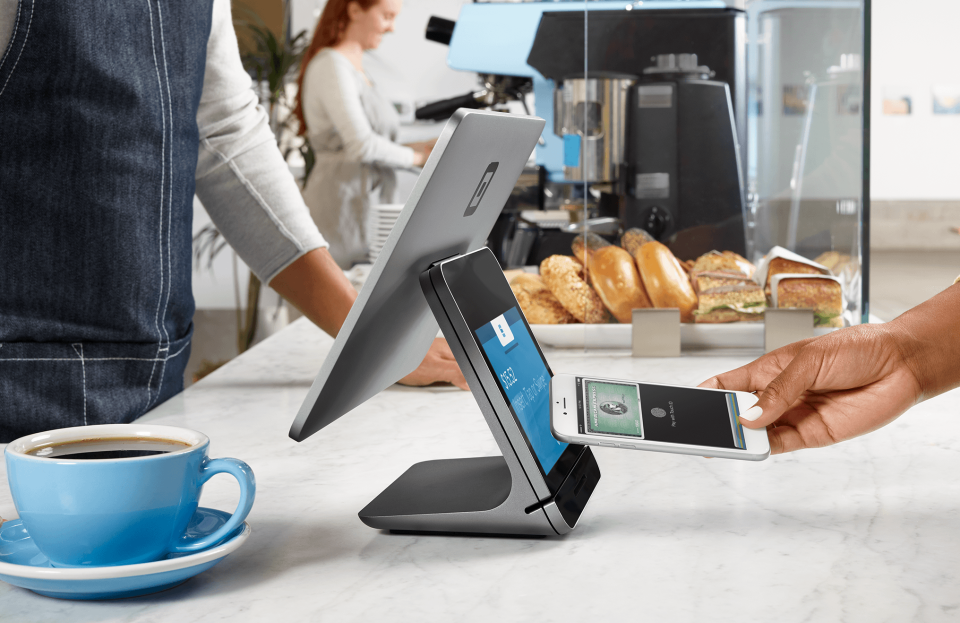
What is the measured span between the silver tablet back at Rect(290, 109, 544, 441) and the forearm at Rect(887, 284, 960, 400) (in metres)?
0.32

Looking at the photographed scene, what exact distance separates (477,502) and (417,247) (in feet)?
0.54

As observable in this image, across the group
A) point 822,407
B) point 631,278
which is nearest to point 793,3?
point 631,278

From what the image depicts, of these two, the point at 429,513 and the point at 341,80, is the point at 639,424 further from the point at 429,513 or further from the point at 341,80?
the point at 341,80

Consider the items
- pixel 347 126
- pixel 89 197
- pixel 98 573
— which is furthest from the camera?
pixel 347 126

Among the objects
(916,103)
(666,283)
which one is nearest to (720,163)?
(666,283)

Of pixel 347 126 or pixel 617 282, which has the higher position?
pixel 347 126

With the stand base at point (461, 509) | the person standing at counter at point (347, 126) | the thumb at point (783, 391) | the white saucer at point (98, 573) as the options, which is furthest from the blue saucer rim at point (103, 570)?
the person standing at counter at point (347, 126)

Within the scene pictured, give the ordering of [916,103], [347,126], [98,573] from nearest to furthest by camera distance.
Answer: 1. [98,573]
2. [916,103]
3. [347,126]

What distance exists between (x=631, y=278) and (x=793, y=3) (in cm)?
47

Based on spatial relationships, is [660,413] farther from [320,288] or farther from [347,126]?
[347,126]

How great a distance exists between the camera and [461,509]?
1.59 feet

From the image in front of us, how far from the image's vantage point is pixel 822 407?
61 centimetres

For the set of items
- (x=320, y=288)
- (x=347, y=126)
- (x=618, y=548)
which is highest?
(x=347, y=126)

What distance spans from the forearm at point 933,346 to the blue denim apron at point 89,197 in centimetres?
66
